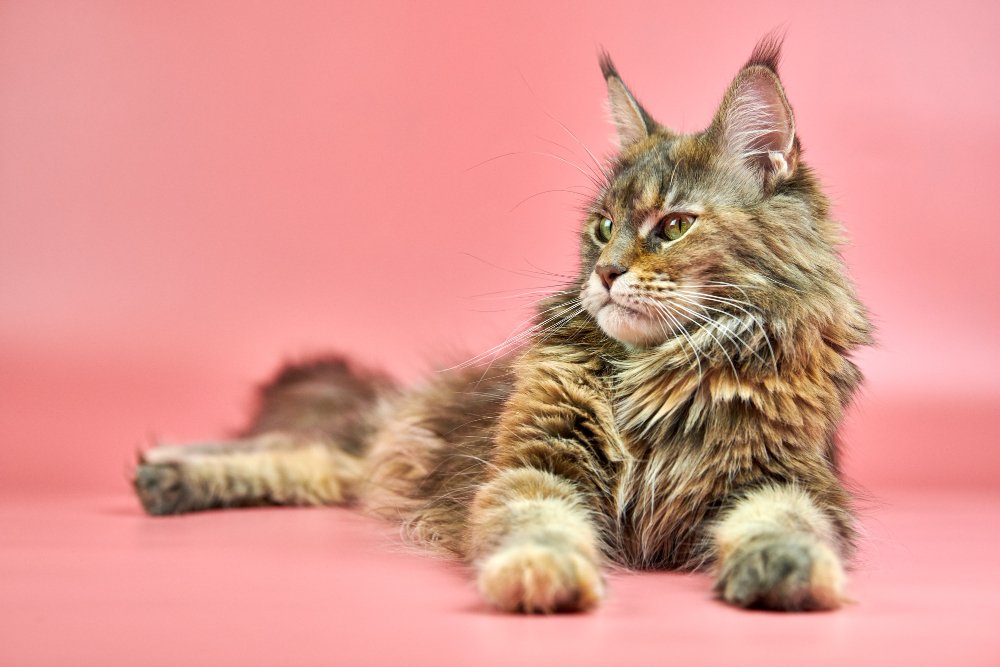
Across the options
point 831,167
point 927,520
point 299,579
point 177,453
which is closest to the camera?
point 299,579

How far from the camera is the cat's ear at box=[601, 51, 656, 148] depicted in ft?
11.0

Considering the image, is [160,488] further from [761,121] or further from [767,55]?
[767,55]

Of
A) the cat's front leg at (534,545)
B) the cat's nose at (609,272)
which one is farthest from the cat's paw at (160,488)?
the cat's nose at (609,272)

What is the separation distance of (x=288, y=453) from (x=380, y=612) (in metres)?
2.00

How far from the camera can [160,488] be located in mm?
3768

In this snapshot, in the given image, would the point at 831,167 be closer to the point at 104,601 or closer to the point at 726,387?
the point at 726,387

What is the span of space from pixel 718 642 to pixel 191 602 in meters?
1.20

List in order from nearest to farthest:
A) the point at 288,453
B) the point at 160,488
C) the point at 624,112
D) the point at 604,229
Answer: the point at 604,229, the point at 624,112, the point at 160,488, the point at 288,453

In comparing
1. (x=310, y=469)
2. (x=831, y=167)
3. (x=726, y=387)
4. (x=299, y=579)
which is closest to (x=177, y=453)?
(x=310, y=469)

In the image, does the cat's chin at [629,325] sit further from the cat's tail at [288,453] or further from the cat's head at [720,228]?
the cat's tail at [288,453]

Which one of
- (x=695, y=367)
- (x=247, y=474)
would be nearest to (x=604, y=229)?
(x=695, y=367)

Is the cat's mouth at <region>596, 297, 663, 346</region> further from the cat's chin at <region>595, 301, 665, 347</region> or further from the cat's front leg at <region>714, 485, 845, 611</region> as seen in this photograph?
the cat's front leg at <region>714, 485, 845, 611</region>

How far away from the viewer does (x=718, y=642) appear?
206cm

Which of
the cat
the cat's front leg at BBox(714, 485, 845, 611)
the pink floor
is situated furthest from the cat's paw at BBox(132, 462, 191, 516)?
the cat's front leg at BBox(714, 485, 845, 611)
